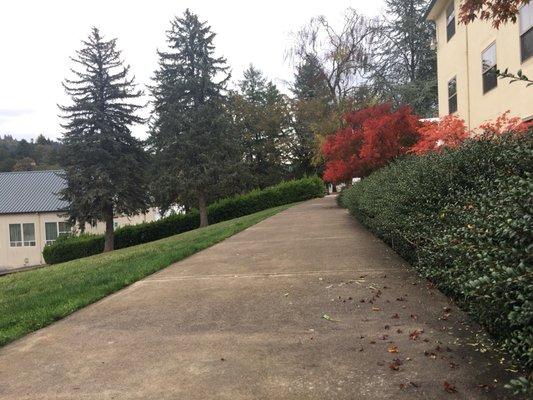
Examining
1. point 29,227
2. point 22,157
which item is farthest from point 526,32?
point 22,157

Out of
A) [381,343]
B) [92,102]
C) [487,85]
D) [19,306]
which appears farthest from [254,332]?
[92,102]

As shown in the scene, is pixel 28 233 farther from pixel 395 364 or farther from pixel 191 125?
pixel 395 364

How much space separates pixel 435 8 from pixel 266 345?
16.9 metres

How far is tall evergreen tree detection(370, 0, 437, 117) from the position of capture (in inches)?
1318

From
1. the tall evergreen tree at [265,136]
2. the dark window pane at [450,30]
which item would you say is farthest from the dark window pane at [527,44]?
the tall evergreen tree at [265,136]

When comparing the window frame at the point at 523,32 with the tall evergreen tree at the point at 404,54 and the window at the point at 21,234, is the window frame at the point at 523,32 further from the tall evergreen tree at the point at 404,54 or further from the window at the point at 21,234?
the window at the point at 21,234

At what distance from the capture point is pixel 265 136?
45.9 m

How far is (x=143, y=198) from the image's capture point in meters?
27.5

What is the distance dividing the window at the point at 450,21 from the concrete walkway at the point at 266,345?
12650mm

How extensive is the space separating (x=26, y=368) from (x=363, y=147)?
13.8 metres

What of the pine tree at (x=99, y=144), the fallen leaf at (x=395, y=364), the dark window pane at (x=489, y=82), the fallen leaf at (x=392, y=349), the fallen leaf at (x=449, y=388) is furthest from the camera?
the pine tree at (x=99, y=144)

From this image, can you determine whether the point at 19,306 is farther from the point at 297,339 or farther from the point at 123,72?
the point at 123,72

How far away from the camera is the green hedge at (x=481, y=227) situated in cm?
249

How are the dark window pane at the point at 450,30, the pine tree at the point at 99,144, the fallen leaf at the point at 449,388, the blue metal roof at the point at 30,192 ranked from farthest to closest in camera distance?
the blue metal roof at the point at 30,192 < the pine tree at the point at 99,144 < the dark window pane at the point at 450,30 < the fallen leaf at the point at 449,388
